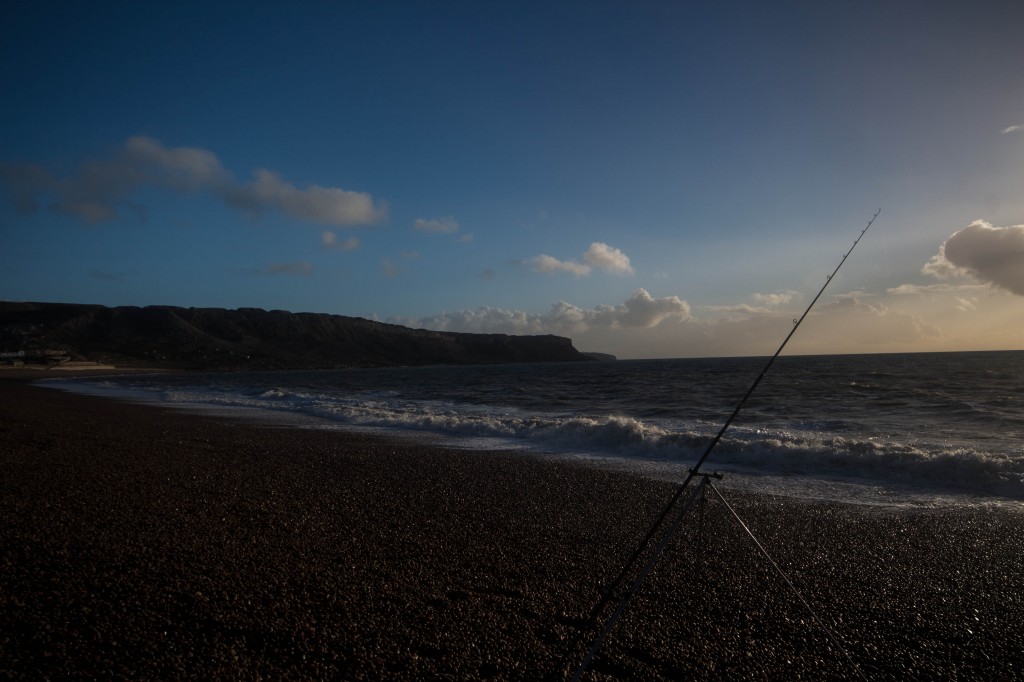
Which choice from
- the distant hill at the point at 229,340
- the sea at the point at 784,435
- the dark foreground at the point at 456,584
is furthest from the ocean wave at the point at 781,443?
the distant hill at the point at 229,340

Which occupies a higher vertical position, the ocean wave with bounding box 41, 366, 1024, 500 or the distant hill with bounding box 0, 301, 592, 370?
the distant hill with bounding box 0, 301, 592, 370

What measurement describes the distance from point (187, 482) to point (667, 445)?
30.5ft

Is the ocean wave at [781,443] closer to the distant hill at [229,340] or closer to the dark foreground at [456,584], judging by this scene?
the dark foreground at [456,584]

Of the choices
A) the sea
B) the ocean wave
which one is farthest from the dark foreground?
the ocean wave

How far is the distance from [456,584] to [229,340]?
12925 centimetres

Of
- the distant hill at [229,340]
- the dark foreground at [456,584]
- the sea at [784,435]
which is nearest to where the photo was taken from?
the dark foreground at [456,584]

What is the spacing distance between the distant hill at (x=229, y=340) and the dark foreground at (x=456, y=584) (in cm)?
8876

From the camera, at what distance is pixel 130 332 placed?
105812mm

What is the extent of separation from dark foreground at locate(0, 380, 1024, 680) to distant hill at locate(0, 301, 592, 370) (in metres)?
88.8

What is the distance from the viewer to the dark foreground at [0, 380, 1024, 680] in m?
3.40

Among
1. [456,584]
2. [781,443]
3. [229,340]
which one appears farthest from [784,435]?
[229,340]

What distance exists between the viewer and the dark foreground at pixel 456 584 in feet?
11.2

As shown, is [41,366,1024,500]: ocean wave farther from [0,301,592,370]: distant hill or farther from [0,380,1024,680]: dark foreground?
[0,301,592,370]: distant hill

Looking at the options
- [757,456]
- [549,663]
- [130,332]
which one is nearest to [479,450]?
[757,456]
